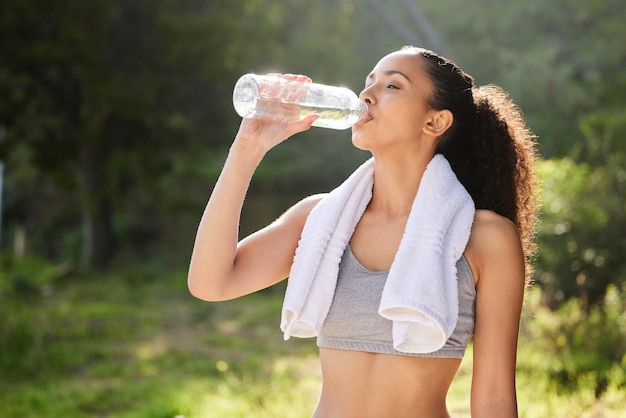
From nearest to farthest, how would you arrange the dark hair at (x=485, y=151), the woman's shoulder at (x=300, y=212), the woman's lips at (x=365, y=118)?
the woman's lips at (x=365, y=118)
the dark hair at (x=485, y=151)
the woman's shoulder at (x=300, y=212)

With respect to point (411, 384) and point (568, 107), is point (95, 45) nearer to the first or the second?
point (568, 107)

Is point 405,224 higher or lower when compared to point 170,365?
lower

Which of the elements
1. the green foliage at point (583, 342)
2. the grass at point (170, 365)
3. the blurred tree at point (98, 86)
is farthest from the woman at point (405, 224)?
the blurred tree at point (98, 86)

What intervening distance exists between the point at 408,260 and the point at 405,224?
212 millimetres

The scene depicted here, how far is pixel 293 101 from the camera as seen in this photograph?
7.09 feet

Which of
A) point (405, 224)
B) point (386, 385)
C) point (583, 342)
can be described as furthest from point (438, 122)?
point (583, 342)

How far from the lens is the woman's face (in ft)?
6.74

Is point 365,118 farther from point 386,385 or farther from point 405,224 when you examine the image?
point 386,385

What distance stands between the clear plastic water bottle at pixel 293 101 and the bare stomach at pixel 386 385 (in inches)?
21.8

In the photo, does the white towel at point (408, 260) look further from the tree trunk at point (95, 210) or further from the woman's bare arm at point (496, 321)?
the tree trunk at point (95, 210)

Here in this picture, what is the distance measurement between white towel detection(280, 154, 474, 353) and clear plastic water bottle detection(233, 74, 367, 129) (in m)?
0.19

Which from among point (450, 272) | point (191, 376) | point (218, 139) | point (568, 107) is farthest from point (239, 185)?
point (568, 107)

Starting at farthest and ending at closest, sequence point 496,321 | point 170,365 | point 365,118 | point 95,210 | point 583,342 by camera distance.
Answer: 1. point 95,210
2. point 170,365
3. point 583,342
4. point 365,118
5. point 496,321

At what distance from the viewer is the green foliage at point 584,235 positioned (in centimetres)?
645
